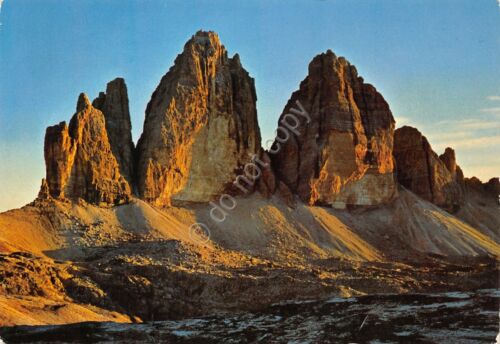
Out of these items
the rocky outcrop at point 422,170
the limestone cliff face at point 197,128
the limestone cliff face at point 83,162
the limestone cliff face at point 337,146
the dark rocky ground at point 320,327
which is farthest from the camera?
the rocky outcrop at point 422,170

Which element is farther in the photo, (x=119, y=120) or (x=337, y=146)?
(x=337, y=146)

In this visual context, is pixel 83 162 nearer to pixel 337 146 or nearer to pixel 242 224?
pixel 242 224

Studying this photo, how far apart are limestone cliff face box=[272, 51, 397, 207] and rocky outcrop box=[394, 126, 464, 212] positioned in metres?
6.88

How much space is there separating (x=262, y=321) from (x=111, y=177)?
83.8 feet

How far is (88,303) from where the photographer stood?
34.6 metres

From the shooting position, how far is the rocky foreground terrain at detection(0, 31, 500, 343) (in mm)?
33656

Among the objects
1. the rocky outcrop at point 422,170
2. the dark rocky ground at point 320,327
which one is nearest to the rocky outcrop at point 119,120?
the dark rocky ground at point 320,327

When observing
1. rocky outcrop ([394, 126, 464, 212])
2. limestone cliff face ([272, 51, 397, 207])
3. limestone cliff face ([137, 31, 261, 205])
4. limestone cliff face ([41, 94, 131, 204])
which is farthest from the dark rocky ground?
rocky outcrop ([394, 126, 464, 212])

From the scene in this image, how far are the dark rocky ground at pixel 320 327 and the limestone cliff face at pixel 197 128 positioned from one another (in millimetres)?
24236

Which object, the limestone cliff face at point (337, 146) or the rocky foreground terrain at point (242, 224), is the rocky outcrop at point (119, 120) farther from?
the limestone cliff face at point (337, 146)

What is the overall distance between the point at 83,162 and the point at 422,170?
151 ft

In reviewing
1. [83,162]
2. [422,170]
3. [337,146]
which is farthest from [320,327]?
[422,170]

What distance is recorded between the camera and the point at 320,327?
32.0 meters

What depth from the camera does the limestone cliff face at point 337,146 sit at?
68.2m
